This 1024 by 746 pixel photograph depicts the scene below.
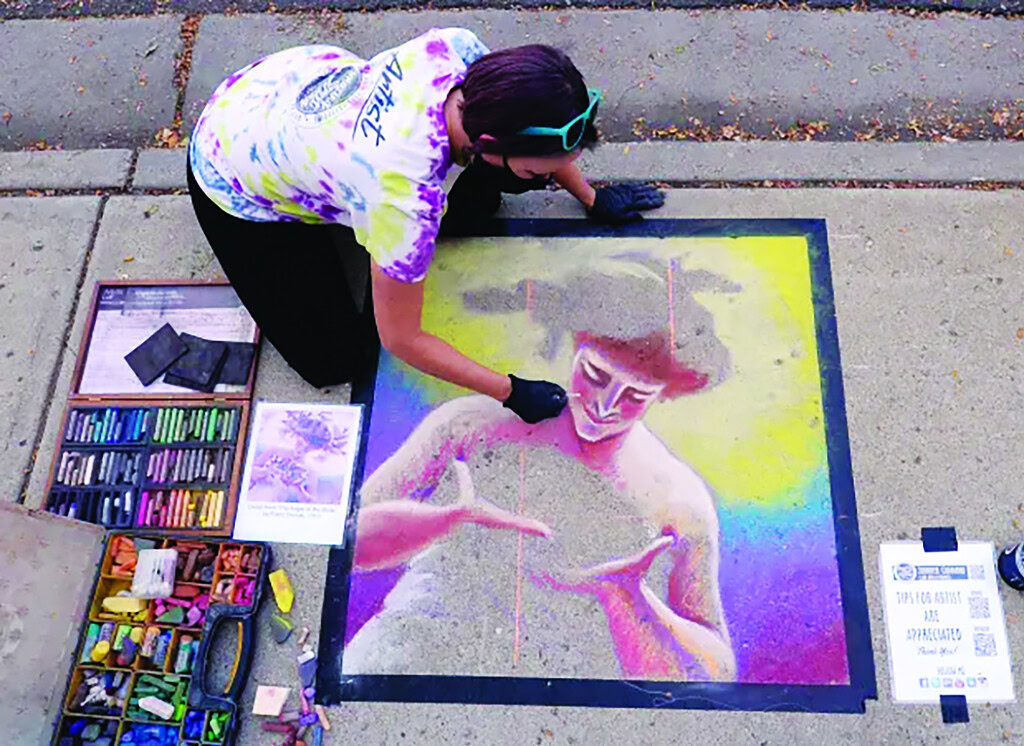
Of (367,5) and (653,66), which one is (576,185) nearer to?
(653,66)

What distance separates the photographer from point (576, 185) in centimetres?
271

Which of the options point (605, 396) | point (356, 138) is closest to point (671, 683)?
point (605, 396)

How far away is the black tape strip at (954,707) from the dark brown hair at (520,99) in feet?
5.96

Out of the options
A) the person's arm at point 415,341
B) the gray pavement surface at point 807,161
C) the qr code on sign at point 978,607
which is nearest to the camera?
the person's arm at point 415,341

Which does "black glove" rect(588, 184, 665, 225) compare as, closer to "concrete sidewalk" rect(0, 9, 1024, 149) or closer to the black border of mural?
"concrete sidewalk" rect(0, 9, 1024, 149)

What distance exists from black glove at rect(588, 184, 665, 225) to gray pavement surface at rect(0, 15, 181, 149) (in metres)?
1.73

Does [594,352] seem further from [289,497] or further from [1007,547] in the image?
[1007,547]

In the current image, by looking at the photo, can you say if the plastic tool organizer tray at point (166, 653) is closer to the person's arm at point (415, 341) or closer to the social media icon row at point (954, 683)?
the person's arm at point (415, 341)

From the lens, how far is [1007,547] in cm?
234

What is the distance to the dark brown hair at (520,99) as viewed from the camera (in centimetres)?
157

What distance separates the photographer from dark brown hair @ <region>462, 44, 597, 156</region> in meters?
1.57

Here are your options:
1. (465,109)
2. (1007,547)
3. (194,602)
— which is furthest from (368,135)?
(1007,547)

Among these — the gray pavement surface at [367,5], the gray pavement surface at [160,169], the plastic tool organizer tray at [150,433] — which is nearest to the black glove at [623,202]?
the gray pavement surface at [367,5]

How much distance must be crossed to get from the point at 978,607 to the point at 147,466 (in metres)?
2.51
